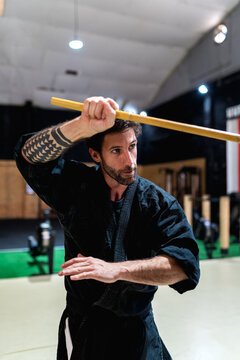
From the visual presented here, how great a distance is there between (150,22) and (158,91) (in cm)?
126

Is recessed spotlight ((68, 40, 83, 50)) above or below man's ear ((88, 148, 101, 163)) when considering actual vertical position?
above

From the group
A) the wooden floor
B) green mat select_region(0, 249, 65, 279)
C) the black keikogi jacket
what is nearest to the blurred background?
green mat select_region(0, 249, 65, 279)

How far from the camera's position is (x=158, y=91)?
19.9 ft

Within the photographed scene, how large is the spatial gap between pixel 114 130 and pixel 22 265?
142 inches

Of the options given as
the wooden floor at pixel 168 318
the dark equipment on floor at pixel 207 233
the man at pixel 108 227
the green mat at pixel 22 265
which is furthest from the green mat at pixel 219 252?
the man at pixel 108 227

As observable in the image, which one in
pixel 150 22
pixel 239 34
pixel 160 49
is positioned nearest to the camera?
pixel 239 34

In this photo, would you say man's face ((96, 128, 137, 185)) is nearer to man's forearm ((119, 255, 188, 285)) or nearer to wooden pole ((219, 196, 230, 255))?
man's forearm ((119, 255, 188, 285))

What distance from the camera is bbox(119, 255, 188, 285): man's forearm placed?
88 cm

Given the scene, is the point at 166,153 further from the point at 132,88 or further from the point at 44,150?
the point at 44,150

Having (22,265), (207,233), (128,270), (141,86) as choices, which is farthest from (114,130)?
(141,86)

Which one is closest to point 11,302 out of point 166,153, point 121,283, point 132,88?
point 121,283

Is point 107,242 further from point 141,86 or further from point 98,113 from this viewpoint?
point 141,86

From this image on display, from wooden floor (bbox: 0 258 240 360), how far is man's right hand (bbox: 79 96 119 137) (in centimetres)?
161

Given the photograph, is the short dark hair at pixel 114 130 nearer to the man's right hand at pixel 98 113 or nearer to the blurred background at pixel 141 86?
the man's right hand at pixel 98 113
